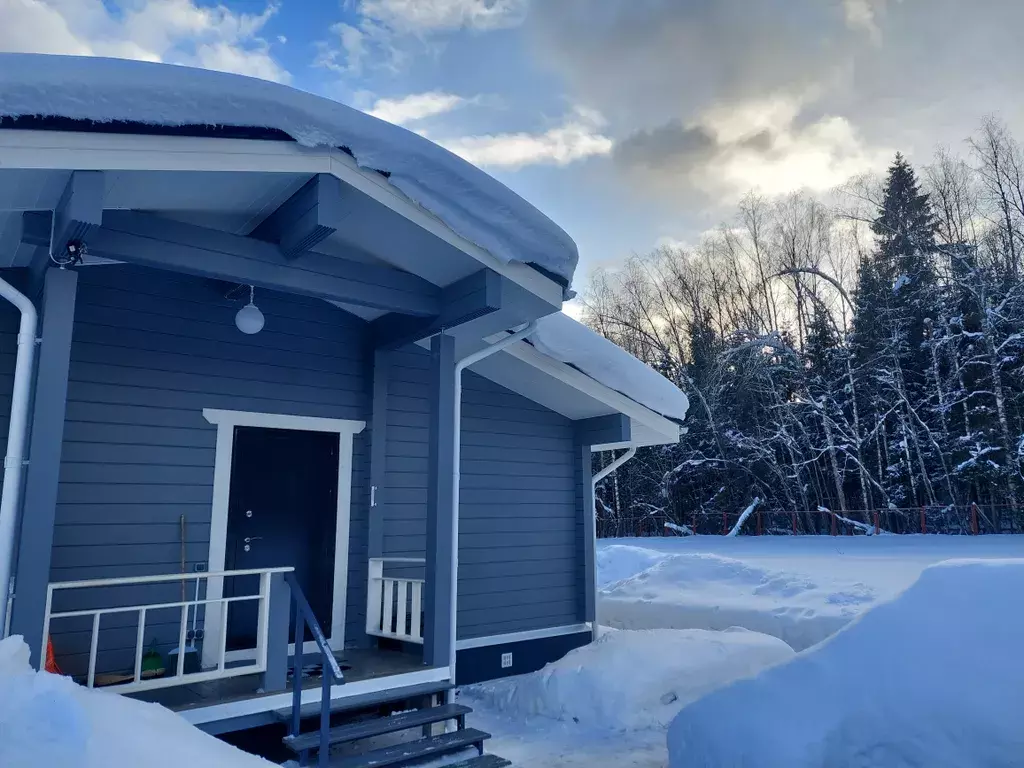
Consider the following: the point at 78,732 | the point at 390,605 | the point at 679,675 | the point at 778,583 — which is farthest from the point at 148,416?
the point at 778,583

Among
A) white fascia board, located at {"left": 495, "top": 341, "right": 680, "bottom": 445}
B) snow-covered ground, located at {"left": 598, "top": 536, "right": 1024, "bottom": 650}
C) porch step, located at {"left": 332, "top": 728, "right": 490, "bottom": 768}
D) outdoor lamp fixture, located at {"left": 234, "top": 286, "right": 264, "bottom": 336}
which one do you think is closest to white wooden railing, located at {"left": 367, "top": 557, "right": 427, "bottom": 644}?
porch step, located at {"left": 332, "top": 728, "right": 490, "bottom": 768}

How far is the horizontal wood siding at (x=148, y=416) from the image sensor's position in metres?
4.31

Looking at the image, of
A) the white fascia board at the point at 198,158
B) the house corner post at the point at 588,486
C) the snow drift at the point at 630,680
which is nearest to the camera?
the white fascia board at the point at 198,158

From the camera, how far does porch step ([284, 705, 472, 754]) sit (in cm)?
→ 364

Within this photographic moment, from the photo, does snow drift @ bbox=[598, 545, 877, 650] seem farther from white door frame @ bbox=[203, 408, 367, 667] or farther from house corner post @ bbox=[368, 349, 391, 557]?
white door frame @ bbox=[203, 408, 367, 667]

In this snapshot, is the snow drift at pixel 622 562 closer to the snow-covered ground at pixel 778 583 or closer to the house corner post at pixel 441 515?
the snow-covered ground at pixel 778 583

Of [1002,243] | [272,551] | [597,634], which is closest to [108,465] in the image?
[272,551]

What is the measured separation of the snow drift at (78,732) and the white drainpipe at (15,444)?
30.9 inches

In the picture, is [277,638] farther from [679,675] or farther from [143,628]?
[679,675]

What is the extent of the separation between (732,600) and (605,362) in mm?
5433

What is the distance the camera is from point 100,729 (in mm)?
2211

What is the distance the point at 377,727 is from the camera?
12.9 ft

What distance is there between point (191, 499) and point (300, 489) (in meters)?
0.82

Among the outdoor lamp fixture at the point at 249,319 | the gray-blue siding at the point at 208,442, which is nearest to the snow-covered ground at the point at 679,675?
the gray-blue siding at the point at 208,442
